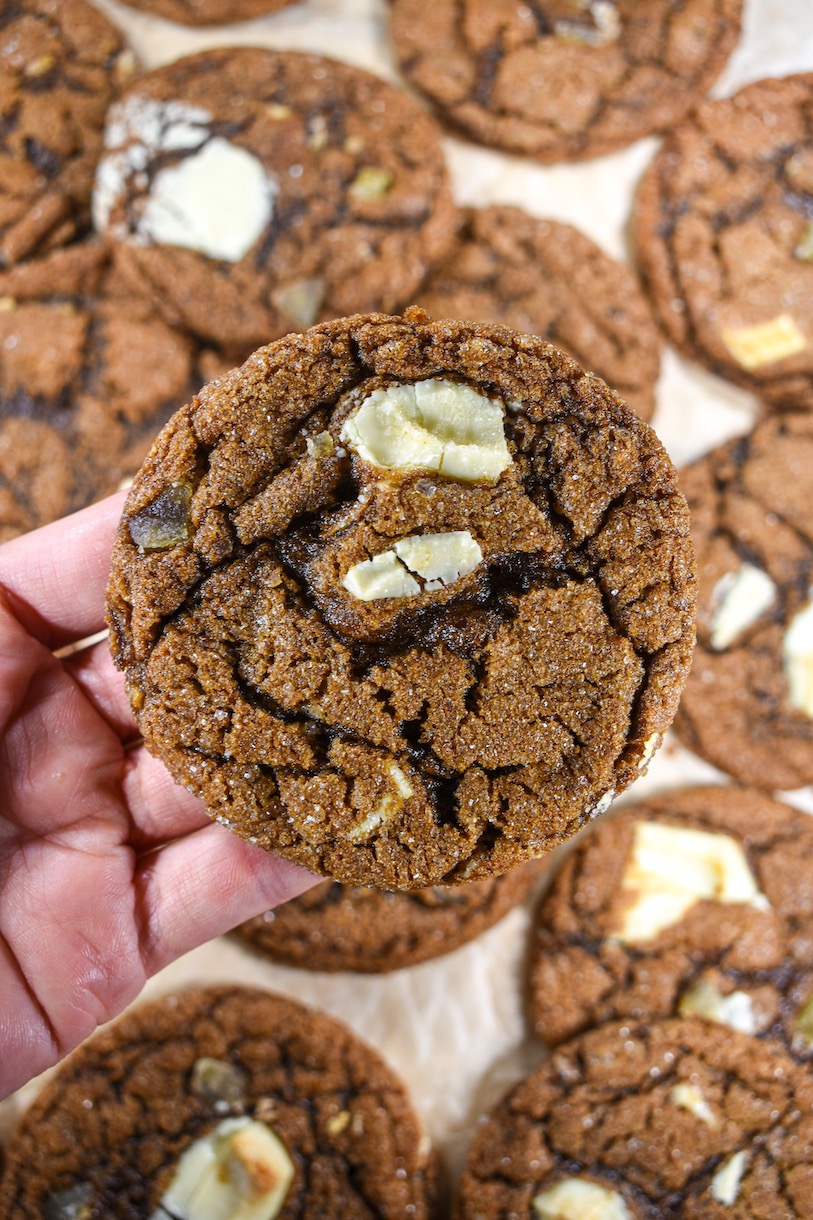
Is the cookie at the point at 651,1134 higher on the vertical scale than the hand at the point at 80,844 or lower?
lower

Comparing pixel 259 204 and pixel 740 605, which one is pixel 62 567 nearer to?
pixel 259 204

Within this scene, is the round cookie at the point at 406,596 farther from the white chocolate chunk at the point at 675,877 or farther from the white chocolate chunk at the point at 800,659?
the white chocolate chunk at the point at 800,659

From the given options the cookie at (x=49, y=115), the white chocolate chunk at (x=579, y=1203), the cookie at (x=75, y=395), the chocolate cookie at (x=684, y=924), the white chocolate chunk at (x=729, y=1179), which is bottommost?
the white chocolate chunk at (x=729, y=1179)

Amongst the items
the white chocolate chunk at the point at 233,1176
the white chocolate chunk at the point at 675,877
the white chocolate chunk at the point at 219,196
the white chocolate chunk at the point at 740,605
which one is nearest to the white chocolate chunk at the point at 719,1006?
the white chocolate chunk at the point at 675,877

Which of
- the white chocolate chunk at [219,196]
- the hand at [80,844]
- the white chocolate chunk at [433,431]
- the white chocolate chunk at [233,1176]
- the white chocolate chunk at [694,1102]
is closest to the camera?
the white chocolate chunk at [433,431]

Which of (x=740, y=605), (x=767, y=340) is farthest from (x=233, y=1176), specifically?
(x=767, y=340)

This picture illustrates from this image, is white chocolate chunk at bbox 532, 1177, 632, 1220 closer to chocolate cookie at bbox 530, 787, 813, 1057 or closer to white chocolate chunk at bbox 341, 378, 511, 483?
chocolate cookie at bbox 530, 787, 813, 1057

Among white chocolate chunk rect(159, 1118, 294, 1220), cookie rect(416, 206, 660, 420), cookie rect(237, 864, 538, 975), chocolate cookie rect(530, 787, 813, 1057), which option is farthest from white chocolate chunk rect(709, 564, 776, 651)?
white chocolate chunk rect(159, 1118, 294, 1220)
